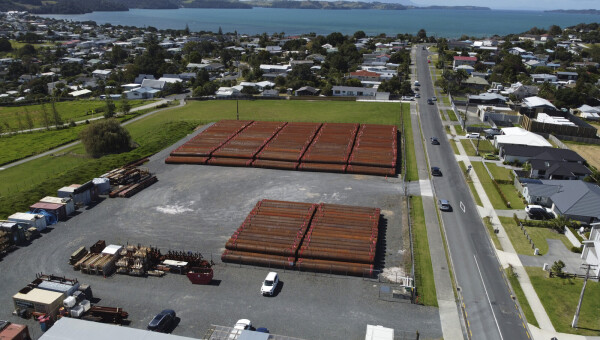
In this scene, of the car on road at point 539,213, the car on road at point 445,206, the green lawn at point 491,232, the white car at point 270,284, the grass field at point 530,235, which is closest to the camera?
the white car at point 270,284

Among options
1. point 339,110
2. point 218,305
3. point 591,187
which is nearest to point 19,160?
point 218,305

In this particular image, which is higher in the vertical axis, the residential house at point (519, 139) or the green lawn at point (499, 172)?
the residential house at point (519, 139)

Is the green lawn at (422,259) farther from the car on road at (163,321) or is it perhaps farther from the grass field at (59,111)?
the grass field at (59,111)

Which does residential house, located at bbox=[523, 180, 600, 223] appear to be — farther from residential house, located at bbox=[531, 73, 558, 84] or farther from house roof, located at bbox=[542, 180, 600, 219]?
residential house, located at bbox=[531, 73, 558, 84]

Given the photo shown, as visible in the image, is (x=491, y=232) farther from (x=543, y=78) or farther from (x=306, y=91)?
(x=543, y=78)

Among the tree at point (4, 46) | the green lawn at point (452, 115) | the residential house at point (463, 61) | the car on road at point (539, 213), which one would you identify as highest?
the tree at point (4, 46)

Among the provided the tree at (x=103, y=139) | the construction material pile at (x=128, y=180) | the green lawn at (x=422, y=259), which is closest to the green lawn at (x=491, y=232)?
the green lawn at (x=422, y=259)

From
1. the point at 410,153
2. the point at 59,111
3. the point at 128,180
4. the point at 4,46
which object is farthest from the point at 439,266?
the point at 4,46

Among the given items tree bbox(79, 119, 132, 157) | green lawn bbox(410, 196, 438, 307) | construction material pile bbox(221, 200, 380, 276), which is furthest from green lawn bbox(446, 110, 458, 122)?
tree bbox(79, 119, 132, 157)

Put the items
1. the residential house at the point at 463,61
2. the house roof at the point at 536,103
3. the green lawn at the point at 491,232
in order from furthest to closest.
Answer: the residential house at the point at 463,61, the house roof at the point at 536,103, the green lawn at the point at 491,232
